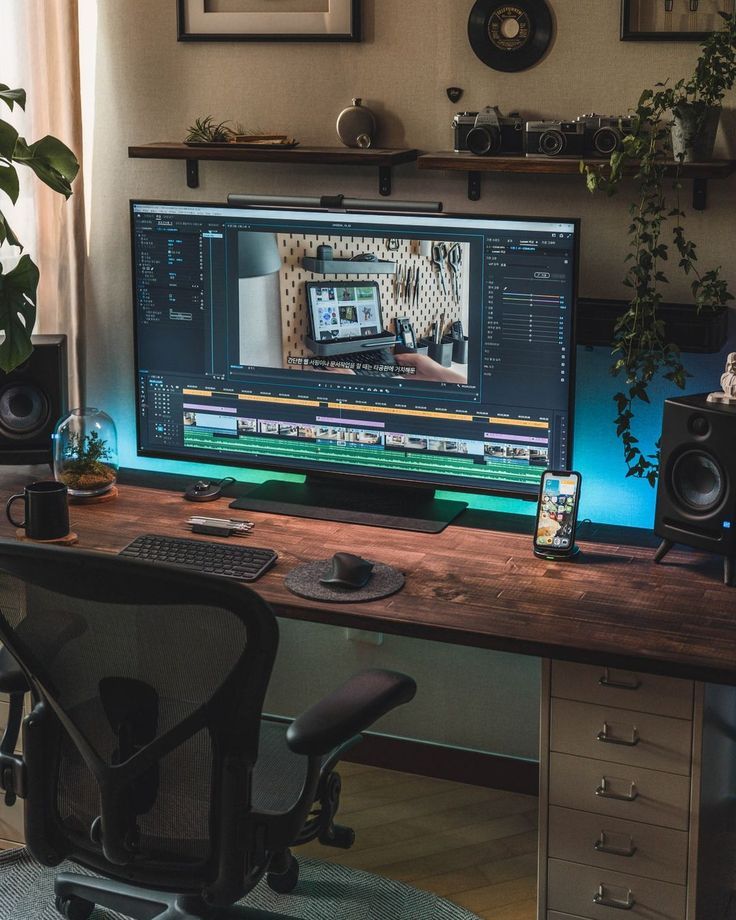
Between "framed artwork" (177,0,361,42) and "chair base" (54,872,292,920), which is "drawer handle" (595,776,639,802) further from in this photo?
"framed artwork" (177,0,361,42)

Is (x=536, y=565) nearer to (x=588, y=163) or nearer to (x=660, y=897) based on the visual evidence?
(x=660, y=897)

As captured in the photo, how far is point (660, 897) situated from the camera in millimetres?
2072

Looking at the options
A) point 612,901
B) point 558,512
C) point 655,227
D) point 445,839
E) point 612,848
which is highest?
point 655,227

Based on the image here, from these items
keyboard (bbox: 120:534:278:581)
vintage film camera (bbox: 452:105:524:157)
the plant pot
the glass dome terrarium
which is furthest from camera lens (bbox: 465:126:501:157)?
the glass dome terrarium

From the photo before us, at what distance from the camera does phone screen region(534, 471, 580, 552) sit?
7.68 ft

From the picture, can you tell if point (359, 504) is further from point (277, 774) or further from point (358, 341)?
point (277, 774)

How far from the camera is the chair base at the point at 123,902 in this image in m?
2.21

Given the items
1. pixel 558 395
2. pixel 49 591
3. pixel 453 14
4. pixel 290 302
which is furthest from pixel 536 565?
pixel 453 14

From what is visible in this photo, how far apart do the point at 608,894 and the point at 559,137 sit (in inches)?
53.5

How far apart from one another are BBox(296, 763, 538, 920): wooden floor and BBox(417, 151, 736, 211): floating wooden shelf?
53.0 inches

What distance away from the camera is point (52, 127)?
112 inches

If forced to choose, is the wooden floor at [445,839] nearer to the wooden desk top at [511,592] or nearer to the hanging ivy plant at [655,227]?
the wooden desk top at [511,592]

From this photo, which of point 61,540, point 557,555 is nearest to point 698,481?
point 557,555

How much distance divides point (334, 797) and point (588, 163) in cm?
122
